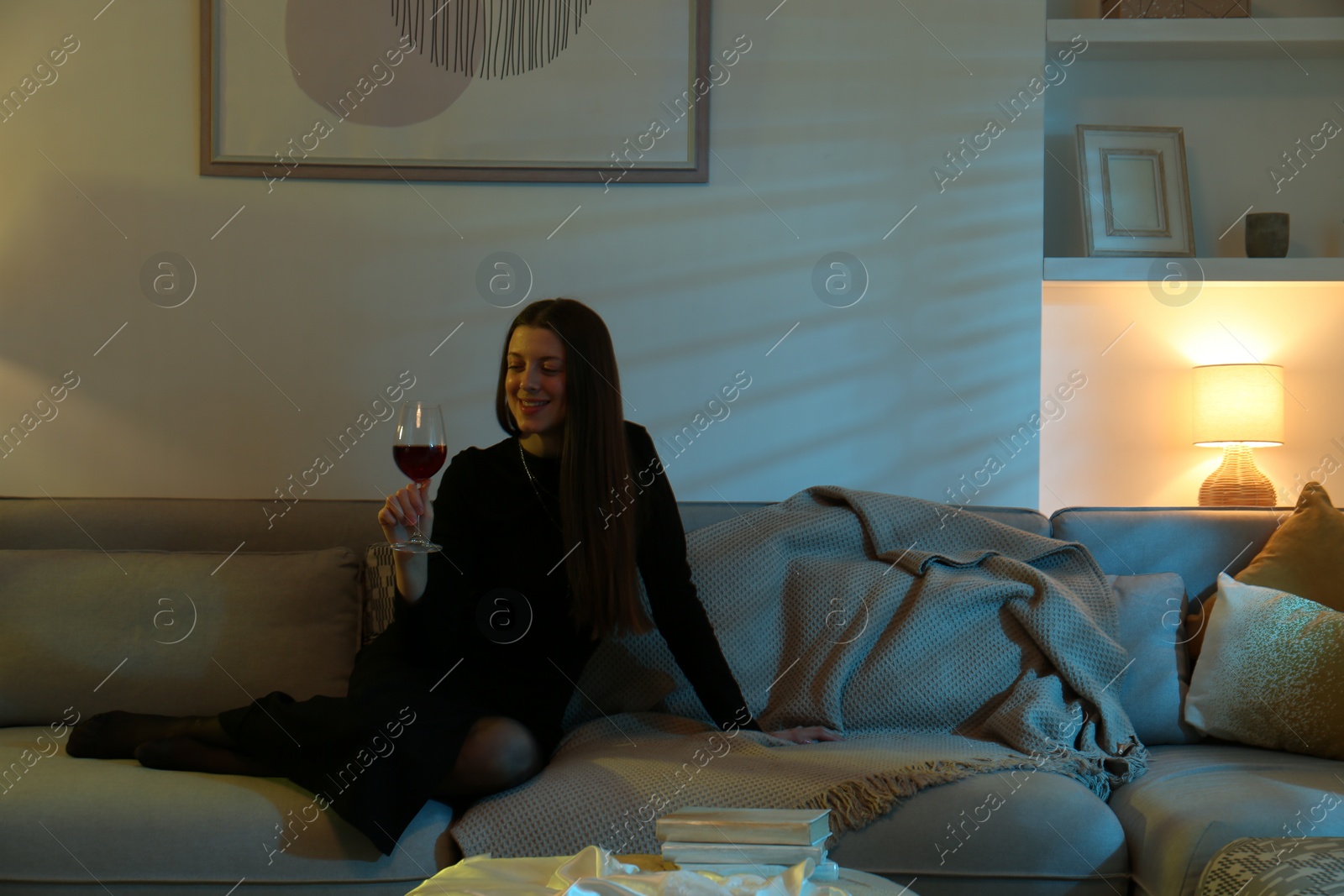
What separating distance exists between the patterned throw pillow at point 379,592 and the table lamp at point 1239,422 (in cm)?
188

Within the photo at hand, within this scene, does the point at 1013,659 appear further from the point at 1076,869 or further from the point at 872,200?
the point at 872,200

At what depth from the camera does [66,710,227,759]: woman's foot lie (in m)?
1.63

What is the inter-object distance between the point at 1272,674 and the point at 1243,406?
38.8 inches

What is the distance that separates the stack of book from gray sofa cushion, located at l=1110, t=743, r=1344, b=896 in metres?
0.54

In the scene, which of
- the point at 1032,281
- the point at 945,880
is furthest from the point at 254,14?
the point at 945,880

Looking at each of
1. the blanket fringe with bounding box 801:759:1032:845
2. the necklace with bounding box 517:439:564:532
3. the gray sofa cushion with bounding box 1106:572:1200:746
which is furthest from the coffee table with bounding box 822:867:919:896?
the gray sofa cushion with bounding box 1106:572:1200:746

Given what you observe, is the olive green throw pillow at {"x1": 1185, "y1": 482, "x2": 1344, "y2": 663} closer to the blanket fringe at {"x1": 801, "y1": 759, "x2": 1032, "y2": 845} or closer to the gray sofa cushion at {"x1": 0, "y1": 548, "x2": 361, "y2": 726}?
the blanket fringe at {"x1": 801, "y1": 759, "x2": 1032, "y2": 845}

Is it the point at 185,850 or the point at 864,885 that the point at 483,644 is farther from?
the point at 864,885

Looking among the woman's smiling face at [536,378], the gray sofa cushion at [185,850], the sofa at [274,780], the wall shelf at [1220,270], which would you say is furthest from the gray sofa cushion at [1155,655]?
the gray sofa cushion at [185,850]

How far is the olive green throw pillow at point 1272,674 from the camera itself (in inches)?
66.7

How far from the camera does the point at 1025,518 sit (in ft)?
7.02

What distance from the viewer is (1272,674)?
5.73 ft

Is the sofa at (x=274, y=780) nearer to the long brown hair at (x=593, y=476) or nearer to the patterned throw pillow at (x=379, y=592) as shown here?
the patterned throw pillow at (x=379, y=592)

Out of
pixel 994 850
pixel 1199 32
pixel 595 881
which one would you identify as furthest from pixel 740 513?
pixel 1199 32
